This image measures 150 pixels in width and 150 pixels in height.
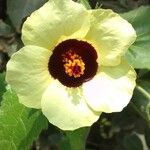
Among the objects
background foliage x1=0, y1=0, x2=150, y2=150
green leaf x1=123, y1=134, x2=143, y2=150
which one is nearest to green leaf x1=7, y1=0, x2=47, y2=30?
background foliage x1=0, y1=0, x2=150, y2=150

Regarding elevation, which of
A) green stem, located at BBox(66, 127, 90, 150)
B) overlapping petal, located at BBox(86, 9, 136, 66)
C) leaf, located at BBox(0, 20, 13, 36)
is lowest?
green stem, located at BBox(66, 127, 90, 150)

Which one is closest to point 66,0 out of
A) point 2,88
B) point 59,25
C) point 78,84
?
point 59,25

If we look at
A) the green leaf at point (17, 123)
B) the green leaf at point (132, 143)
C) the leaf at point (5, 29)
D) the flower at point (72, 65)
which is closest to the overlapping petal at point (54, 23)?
the flower at point (72, 65)

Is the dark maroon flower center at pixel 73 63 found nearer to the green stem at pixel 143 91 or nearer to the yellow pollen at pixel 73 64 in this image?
the yellow pollen at pixel 73 64

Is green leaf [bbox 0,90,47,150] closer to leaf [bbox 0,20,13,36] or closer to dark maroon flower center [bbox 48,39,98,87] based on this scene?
dark maroon flower center [bbox 48,39,98,87]

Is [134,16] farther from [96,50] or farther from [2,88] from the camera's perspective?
[2,88]

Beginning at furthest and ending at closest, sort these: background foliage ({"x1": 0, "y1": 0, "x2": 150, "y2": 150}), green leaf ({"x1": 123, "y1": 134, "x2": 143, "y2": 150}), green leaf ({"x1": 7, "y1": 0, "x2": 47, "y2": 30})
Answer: green leaf ({"x1": 123, "y1": 134, "x2": 143, "y2": 150})
green leaf ({"x1": 7, "y1": 0, "x2": 47, "y2": 30})
background foliage ({"x1": 0, "y1": 0, "x2": 150, "y2": 150})
